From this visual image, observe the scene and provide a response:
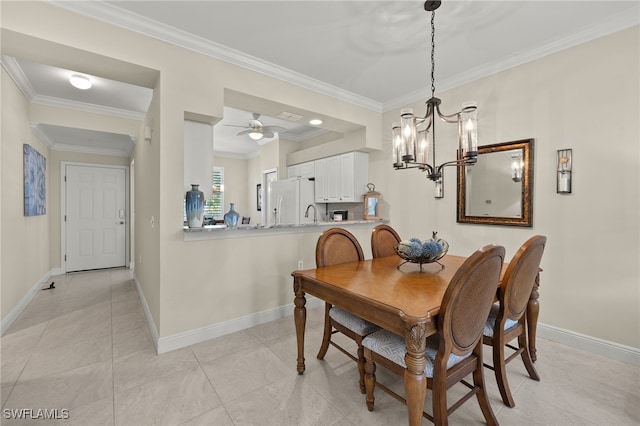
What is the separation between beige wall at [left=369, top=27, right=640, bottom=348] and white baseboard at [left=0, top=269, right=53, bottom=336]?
4953 mm

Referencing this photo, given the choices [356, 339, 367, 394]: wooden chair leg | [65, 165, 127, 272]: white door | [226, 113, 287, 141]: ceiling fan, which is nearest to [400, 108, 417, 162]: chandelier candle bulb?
[356, 339, 367, 394]: wooden chair leg

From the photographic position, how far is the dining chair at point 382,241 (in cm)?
272

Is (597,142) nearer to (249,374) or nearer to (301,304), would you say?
(301,304)

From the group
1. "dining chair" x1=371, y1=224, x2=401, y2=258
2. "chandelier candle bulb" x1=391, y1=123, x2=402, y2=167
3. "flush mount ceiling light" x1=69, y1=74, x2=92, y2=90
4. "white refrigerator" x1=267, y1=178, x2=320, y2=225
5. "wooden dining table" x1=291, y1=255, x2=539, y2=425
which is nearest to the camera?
"wooden dining table" x1=291, y1=255, x2=539, y2=425

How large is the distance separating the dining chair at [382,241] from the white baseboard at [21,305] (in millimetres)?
3645

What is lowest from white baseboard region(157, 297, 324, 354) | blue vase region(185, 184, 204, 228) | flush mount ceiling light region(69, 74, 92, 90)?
white baseboard region(157, 297, 324, 354)

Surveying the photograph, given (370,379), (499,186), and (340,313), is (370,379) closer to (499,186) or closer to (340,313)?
(340,313)

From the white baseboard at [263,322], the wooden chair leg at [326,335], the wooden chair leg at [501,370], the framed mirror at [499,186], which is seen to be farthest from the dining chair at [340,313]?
the framed mirror at [499,186]

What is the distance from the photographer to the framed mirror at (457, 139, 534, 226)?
277cm

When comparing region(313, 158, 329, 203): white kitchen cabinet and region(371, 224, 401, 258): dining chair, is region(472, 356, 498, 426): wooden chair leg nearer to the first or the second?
region(371, 224, 401, 258): dining chair

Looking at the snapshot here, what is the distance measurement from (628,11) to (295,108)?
2861 millimetres

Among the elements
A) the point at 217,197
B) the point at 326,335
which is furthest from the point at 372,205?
the point at 217,197

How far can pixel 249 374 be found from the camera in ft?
6.98

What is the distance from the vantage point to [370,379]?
1.70m
